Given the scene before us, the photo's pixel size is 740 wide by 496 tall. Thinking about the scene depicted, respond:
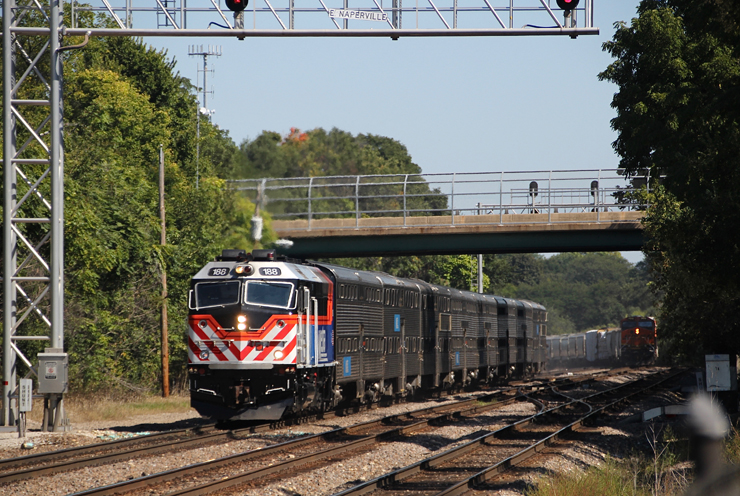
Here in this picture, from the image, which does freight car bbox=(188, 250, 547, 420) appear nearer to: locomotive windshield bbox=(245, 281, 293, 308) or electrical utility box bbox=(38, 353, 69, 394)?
locomotive windshield bbox=(245, 281, 293, 308)

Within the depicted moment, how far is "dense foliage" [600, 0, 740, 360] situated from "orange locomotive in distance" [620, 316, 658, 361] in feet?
98.8

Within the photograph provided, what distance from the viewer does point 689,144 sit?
20.2 metres

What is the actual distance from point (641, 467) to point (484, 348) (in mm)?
22875

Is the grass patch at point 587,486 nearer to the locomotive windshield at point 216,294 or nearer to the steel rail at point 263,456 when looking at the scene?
the steel rail at point 263,456

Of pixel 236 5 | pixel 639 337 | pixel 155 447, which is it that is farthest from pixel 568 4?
pixel 639 337

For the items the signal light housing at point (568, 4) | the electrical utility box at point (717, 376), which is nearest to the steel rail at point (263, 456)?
the electrical utility box at point (717, 376)

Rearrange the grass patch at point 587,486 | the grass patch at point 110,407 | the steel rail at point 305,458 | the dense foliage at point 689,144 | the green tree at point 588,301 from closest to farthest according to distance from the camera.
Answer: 1. the grass patch at point 587,486
2. the steel rail at point 305,458
3. the dense foliage at point 689,144
4. the grass patch at point 110,407
5. the green tree at point 588,301

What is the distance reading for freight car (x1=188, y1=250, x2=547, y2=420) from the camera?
17859 mm

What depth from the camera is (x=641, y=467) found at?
13.3 meters

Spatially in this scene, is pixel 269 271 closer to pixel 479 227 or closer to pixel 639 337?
pixel 479 227

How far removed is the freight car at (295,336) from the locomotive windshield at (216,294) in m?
0.02


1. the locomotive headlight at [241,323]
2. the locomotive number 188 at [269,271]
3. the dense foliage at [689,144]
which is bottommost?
the locomotive headlight at [241,323]

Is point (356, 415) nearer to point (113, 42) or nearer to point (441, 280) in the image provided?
point (113, 42)

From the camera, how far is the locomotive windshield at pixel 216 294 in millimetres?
18297
